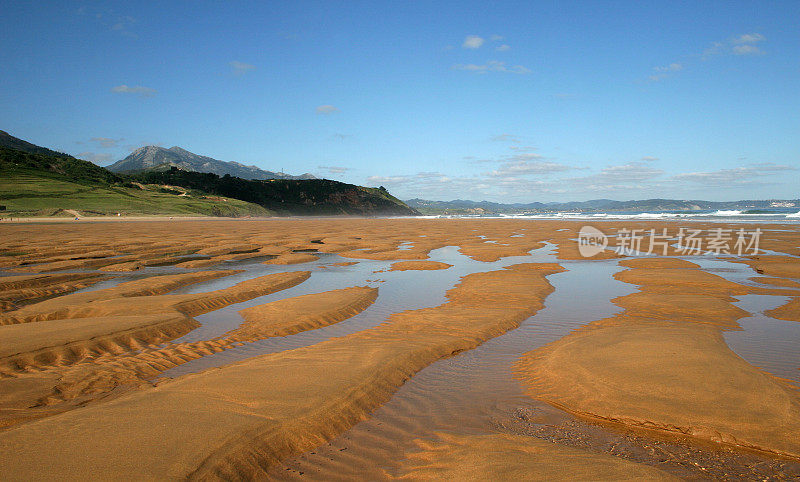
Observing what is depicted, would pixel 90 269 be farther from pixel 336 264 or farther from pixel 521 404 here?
pixel 521 404

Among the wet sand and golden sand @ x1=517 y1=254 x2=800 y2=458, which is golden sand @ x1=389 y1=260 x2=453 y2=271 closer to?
the wet sand

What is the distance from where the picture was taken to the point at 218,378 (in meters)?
5.65

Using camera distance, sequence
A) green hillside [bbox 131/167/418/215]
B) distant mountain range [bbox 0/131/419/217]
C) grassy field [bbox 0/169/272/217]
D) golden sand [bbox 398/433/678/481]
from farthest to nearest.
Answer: green hillside [bbox 131/167/418/215] < distant mountain range [bbox 0/131/419/217] < grassy field [bbox 0/169/272/217] < golden sand [bbox 398/433/678/481]

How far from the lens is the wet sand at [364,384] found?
3863 mm

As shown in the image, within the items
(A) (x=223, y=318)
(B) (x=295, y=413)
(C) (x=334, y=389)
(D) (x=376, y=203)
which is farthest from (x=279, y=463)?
(D) (x=376, y=203)

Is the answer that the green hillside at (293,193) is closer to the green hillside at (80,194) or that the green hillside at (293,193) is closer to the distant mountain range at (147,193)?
the distant mountain range at (147,193)

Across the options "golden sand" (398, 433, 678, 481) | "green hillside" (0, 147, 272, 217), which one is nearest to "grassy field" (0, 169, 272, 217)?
"green hillside" (0, 147, 272, 217)

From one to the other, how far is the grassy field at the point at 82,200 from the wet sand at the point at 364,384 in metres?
70.0

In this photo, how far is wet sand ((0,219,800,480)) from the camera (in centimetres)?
386

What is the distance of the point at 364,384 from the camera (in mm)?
5684

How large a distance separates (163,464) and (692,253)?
2857cm

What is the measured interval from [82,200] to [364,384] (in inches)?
3531

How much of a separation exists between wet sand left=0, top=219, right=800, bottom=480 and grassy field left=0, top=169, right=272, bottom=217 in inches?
2756

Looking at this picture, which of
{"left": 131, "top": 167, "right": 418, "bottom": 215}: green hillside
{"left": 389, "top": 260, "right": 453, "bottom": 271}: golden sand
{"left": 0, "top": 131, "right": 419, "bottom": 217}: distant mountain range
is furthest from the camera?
{"left": 131, "top": 167, "right": 418, "bottom": 215}: green hillside
